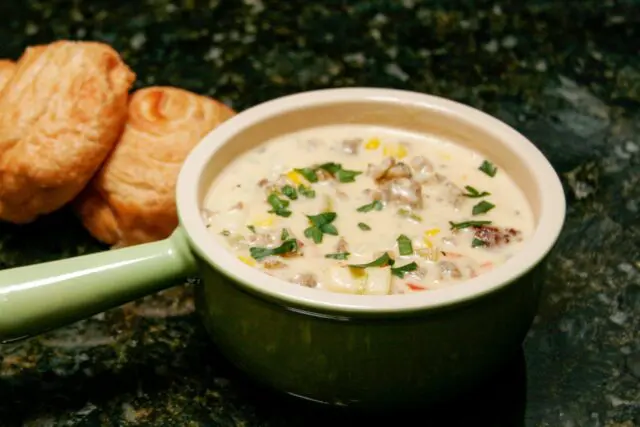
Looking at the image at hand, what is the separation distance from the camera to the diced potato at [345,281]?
3.56 feet

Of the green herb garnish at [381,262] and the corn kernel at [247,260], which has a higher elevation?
the corn kernel at [247,260]

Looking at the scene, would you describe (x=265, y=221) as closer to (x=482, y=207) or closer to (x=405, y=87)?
(x=482, y=207)

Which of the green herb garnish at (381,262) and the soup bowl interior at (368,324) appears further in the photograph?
the green herb garnish at (381,262)

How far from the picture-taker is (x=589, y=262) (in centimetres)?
142

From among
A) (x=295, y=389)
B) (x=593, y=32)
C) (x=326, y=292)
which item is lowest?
(x=593, y=32)

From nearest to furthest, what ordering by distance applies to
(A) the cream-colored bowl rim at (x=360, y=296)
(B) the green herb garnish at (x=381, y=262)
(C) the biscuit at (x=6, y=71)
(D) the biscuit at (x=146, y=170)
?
1. (A) the cream-colored bowl rim at (x=360, y=296)
2. (B) the green herb garnish at (x=381, y=262)
3. (D) the biscuit at (x=146, y=170)
4. (C) the biscuit at (x=6, y=71)

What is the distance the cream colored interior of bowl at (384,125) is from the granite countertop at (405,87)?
0.19 meters

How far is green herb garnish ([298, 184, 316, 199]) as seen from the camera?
1.26m

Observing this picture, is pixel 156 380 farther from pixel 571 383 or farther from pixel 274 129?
pixel 571 383

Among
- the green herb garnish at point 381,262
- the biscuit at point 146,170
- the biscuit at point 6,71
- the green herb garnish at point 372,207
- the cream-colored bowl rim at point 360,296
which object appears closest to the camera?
the cream-colored bowl rim at point 360,296

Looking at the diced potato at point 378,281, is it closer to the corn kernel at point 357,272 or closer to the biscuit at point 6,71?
Result: the corn kernel at point 357,272

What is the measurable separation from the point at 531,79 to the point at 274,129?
65 centimetres

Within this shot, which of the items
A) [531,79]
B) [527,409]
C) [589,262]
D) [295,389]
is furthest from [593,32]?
[295,389]

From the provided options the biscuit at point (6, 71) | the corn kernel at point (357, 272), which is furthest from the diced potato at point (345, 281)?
the biscuit at point (6, 71)
